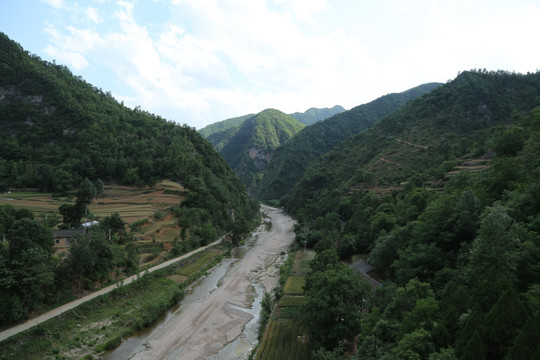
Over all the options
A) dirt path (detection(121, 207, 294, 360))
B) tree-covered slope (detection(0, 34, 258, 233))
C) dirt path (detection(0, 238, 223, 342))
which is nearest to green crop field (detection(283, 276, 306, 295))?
dirt path (detection(121, 207, 294, 360))

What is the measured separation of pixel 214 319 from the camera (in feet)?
A: 115

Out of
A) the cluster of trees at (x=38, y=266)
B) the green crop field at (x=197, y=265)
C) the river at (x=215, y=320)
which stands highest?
the cluster of trees at (x=38, y=266)

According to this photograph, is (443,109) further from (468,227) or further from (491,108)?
(468,227)

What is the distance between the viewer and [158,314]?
35.4 meters

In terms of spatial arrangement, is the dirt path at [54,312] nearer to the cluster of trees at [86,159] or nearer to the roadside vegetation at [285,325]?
the cluster of trees at [86,159]

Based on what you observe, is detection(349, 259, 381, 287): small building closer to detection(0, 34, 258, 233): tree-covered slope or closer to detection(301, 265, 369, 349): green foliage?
detection(301, 265, 369, 349): green foliage

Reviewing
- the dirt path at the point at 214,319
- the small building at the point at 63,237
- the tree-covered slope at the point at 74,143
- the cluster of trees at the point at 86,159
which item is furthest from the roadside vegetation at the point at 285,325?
the tree-covered slope at the point at 74,143

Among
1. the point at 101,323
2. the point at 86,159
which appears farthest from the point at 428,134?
the point at 86,159

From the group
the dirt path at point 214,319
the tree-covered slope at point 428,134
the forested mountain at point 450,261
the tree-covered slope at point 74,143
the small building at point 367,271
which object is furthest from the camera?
the tree-covered slope at point 428,134

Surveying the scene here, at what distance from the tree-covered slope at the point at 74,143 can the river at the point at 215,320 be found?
2686 cm

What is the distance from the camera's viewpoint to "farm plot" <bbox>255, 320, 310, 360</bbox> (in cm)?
2559

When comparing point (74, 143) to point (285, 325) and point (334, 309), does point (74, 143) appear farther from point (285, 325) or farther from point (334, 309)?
point (334, 309)

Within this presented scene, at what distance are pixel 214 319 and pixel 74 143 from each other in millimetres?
70125

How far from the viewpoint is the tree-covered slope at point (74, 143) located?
7019 cm
